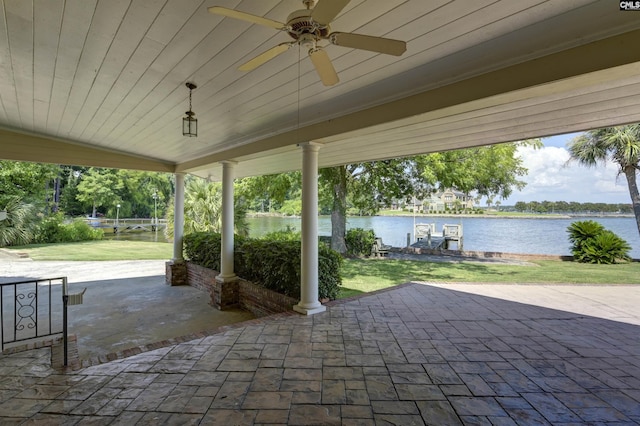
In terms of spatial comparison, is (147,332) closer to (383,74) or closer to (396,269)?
(383,74)

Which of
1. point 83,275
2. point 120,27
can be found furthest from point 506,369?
point 83,275

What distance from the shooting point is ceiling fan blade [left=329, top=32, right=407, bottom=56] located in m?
1.59

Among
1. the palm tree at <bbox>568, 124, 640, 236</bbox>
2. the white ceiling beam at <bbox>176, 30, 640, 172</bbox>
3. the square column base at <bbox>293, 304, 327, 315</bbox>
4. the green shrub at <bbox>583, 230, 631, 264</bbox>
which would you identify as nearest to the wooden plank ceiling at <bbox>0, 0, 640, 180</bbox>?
the white ceiling beam at <bbox>176, 30, 640, 172</bbox>

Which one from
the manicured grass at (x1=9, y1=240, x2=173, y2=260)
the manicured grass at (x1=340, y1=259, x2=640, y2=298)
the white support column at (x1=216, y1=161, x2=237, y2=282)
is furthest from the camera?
the manicured grass at (x1=9, y1=240, x2=173, y2=260)

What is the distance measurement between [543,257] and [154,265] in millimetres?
13785

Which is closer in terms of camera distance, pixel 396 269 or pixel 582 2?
pixel 582 2

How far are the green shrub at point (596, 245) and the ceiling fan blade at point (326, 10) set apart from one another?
39.5 feet

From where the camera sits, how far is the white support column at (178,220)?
25.5 feet

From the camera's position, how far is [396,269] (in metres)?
9.04

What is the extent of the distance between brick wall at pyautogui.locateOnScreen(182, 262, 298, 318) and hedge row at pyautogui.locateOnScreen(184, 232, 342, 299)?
13cm

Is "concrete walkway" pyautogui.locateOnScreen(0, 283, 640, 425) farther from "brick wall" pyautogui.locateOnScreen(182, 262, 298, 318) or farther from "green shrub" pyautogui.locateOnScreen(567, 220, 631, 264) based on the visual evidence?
"green shrub" pyautogui.locateOnScreen(567, 220, 631, 264)

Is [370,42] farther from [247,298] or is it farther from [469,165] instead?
[469,165]

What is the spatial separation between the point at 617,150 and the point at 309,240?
12259 mm

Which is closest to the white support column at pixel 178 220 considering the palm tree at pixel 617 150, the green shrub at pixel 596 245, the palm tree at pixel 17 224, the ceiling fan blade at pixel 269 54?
the ceiling fan blade at pixel 269 54
